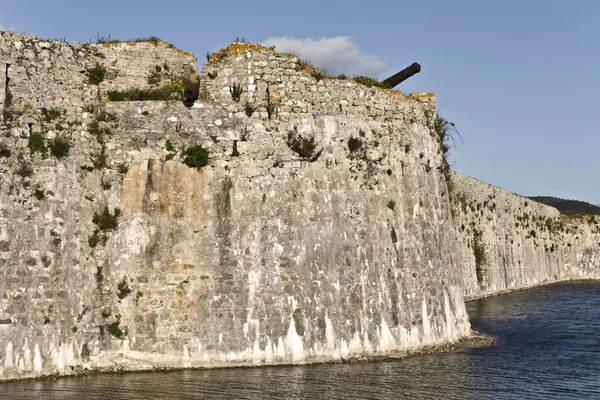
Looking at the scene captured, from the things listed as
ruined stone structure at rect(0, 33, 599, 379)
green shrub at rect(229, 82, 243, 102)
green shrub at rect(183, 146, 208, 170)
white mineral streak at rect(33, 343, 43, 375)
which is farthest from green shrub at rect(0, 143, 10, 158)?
green shrub at rect(229, 82, 243, 102)

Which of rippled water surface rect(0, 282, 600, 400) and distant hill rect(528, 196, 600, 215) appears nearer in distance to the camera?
rippled water surface rect(0, 282, 600, 400)

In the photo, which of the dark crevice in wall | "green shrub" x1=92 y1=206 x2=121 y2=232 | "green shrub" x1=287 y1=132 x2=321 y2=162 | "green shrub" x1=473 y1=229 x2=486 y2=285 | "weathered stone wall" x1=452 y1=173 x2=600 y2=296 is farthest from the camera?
"green shrub" x1=473 y1=229 x2=486 y2=285

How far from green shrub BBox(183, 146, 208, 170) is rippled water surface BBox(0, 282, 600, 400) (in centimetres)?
626

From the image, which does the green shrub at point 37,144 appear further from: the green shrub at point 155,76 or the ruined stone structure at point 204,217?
the green shrub at point 155,76

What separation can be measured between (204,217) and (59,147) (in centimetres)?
470

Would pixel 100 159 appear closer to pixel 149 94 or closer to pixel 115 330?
pixel 149 94

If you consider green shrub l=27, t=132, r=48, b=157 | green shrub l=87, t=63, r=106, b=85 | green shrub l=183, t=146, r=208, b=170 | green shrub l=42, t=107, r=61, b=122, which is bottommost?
green shrub l=183, t=146, r=208, b=170

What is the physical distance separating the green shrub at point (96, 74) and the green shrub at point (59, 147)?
7.34ft

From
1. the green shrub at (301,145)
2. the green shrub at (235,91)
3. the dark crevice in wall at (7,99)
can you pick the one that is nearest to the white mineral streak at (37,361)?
the dark crevice in wall at (7,99)

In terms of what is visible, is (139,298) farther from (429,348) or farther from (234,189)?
(429,348)

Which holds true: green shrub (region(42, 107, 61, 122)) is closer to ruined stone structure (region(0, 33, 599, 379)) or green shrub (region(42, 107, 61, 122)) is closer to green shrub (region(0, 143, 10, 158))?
ruined stone structure (region(0, 33, 599, 379))

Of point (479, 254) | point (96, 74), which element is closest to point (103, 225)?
point (96, 74)

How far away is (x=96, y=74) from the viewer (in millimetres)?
21188

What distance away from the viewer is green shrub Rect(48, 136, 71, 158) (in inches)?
781
